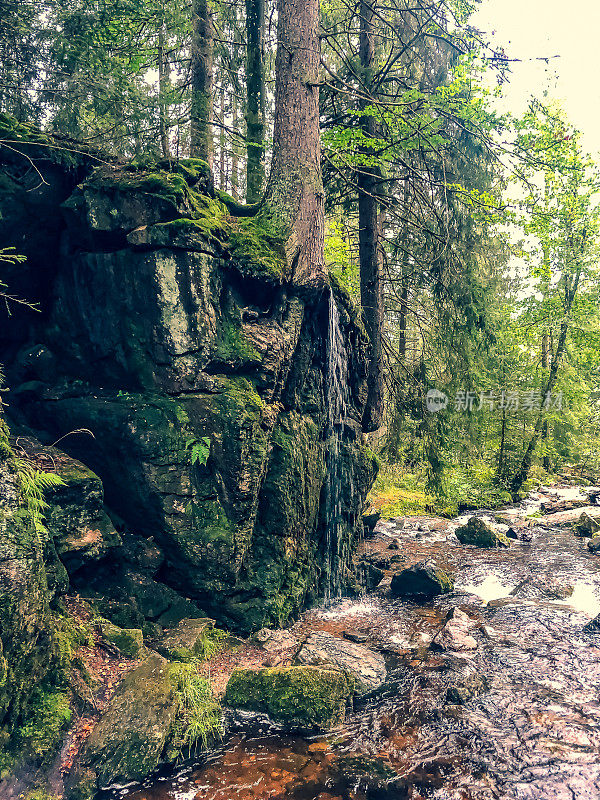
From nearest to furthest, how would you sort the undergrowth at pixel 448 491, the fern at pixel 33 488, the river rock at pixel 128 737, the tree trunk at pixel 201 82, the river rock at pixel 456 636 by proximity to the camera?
the river rock at pixel 128 737 → the fern at pixel 33 488 → the river rock at pixel 456 636 → the tree trunk at pixel 201 82 → the undergrowth at pixel 448 491

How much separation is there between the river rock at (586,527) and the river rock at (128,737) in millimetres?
11189

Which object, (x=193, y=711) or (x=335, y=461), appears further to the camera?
(x=335, y=461)

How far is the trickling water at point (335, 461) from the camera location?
28.1ft

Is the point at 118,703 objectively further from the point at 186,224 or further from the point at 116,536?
the point at 186,224

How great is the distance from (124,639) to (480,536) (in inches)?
351

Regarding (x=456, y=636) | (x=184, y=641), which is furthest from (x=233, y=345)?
(x=456, y=636)

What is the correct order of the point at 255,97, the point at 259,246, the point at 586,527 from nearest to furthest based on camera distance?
the point at 259,246
the point at 255,97
the point at 586,527

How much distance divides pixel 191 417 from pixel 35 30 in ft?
23.1

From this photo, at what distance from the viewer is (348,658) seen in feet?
19.3

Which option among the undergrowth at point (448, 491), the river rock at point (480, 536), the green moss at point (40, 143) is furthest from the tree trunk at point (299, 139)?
the undergrowth at point (448, 491)

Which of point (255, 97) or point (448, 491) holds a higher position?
point (255, 97)

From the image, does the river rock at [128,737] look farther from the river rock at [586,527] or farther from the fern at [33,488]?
the river rock at [586,527]

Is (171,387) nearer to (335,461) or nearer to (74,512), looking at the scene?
(74,512)

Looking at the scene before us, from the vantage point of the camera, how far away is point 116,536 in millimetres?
5785
